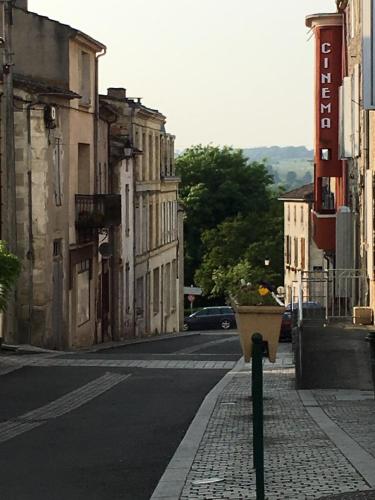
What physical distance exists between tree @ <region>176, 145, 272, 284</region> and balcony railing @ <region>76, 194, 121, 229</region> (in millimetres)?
56065

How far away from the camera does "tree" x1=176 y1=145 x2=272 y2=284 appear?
9988 cm

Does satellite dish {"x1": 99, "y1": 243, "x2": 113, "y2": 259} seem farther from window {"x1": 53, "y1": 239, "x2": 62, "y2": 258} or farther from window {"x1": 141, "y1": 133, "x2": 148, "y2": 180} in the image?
window {"x1": 141, "y1": 133, "x2": 148, "y2": 180}

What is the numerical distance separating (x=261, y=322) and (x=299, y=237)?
62988 millimetres

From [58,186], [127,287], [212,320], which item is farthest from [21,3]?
[212,320]

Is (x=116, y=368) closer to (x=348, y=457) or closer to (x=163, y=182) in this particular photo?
(x=348, y=457)

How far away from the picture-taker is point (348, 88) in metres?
31.2

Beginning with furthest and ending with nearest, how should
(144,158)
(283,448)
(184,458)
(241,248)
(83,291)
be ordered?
(241,248) → (144,158) → (83,291) → (283,448) → (184,458)

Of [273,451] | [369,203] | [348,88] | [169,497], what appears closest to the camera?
[169,497]

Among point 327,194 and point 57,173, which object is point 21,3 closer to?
point 57,173

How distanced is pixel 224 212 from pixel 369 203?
76352 mm

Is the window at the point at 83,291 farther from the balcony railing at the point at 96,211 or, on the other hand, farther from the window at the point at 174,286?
the window at the point at 174,286

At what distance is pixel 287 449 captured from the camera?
44.5ft

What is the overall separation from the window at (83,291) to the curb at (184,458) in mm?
20569

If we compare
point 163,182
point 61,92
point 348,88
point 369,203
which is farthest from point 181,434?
point 163,182
